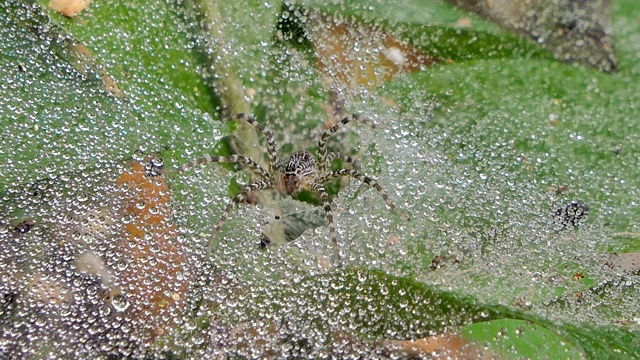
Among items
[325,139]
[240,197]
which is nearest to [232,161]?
[240,197]

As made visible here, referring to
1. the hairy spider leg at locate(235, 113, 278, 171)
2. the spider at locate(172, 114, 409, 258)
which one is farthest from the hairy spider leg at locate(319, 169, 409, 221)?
the hairy spider leg at locate(235, 113, 278, 171)

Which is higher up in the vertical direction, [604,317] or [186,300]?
[604,317]

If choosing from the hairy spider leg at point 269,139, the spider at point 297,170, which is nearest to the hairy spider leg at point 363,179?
the spider at point 297,170

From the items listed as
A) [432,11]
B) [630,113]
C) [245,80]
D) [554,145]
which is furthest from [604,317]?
[245,80]

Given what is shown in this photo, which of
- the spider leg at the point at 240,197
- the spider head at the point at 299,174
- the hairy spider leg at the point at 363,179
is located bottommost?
the spider leg at the point at 240,197

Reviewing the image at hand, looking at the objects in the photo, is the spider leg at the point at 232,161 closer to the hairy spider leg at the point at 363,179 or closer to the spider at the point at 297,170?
the spider at the point at 297,170

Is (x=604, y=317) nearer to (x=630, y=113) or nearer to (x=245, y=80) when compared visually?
(x=630, y=113)

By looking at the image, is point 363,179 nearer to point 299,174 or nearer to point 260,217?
point 299,174
